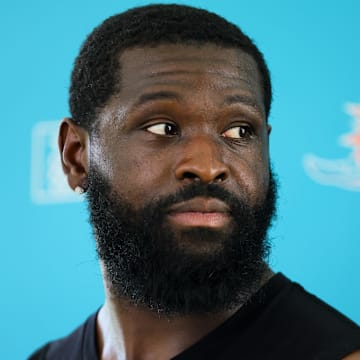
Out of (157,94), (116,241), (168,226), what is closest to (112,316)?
(116,241)

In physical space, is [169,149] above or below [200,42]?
below

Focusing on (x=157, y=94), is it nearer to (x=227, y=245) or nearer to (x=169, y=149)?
(x=169, y=149)

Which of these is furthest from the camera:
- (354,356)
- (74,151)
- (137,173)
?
(74,151)

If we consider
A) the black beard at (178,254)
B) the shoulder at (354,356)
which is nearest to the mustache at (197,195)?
the black beard at (178,254)

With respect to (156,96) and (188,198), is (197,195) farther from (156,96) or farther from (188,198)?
(156,96)

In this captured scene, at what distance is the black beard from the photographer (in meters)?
0.91

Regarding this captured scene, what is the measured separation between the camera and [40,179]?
5.93 ft

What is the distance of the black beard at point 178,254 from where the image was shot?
2.99ft

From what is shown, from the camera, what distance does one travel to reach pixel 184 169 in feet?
2.97

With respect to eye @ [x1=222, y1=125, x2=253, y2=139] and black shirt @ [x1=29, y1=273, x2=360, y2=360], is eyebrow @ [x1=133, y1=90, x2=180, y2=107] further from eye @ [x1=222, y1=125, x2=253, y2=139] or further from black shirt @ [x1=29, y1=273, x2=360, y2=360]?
black shirt @ [x1=29, y1=273, x2=360, y2=360]

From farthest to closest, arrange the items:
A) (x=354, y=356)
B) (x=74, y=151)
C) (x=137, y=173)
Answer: (x=74, y=151) → (x=137, y=173) → (x=354, y=356)

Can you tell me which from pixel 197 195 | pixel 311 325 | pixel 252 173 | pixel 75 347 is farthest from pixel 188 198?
pixel 75 347

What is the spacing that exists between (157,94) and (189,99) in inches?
1.8

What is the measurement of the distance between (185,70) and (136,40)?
0.34ft
